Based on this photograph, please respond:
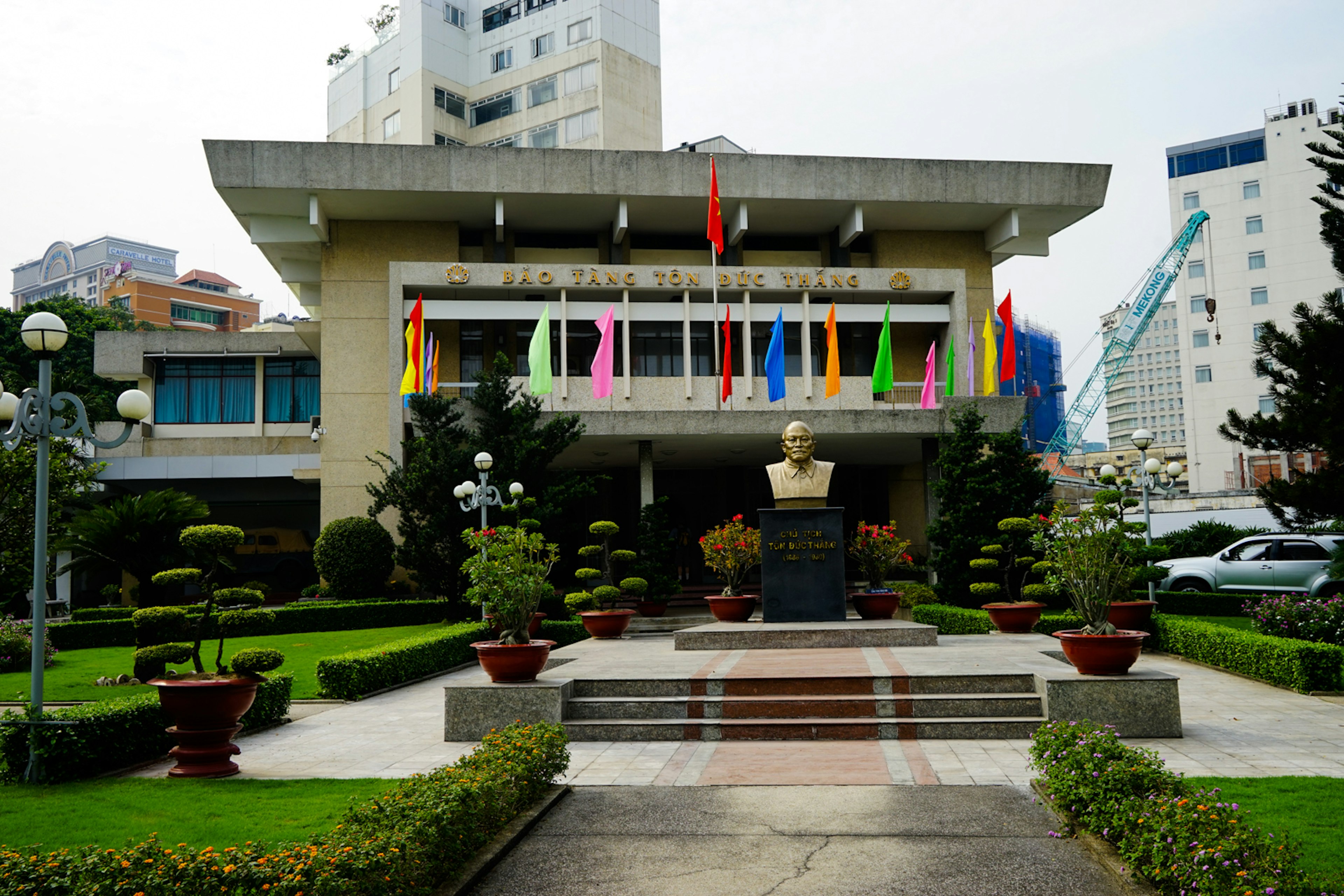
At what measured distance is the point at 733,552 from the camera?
18406 millimetres

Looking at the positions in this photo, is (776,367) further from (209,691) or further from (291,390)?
(291,390)

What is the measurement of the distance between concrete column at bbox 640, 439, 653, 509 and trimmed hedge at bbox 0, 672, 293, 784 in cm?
1566

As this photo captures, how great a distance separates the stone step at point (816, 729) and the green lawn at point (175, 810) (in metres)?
2.51

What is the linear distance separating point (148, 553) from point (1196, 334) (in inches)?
2500

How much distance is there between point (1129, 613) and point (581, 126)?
112 feet

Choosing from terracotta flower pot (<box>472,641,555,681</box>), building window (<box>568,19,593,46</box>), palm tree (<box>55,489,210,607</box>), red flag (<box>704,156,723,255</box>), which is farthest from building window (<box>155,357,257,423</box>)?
terracotta flower pot (<box>472,641,555,681</box>)

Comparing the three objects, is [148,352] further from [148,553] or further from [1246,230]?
[1246,230]

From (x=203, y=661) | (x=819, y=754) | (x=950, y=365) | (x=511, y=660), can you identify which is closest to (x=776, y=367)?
(x=950, y=365)

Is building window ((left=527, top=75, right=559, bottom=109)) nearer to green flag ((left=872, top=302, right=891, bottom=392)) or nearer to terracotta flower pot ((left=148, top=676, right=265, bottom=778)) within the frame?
green flag ((left=872, top=302, right=891, bottom=392))

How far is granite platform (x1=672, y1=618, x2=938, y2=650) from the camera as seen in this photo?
44.1 ft

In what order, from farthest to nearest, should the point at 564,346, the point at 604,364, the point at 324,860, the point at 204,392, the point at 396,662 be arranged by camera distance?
the point at 204,392
the point at 564,346
the point at 604,364
the point at 396,662
the point at 324,860

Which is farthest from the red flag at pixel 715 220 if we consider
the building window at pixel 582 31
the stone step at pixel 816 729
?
the building window at pixel 582 31

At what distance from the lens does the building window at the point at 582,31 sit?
140 feet

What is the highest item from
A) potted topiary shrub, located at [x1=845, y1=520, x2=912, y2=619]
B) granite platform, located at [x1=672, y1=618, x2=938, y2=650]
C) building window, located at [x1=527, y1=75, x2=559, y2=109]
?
building window, located at [x1=527, y1=75, x2=559, y2=109]
